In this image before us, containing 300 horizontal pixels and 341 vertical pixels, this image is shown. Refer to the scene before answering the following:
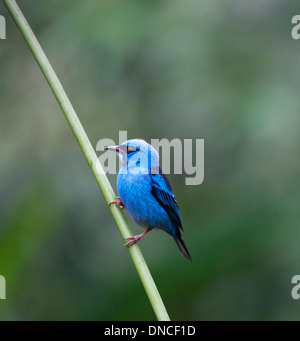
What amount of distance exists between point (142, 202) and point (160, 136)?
1.24 metres

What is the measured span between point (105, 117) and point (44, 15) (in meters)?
1.01

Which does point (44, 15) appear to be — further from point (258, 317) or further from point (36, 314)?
point (258, 317)

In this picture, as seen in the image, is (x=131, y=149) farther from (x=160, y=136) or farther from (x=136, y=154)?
(x=160, y=136)

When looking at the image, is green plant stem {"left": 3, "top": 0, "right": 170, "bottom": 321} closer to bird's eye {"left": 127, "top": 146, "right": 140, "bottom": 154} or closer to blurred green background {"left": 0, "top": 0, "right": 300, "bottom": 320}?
bird's eye {"left": 127, "top": 146, "right": 140, "bottom": 154}

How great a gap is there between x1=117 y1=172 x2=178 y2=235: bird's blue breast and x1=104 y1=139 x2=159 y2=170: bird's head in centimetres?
8

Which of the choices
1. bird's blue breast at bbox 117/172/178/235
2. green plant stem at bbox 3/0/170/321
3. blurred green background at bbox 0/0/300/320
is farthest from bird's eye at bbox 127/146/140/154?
green plant stem at bbox 3/0/170/321

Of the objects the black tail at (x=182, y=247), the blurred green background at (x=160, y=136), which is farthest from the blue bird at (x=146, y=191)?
the blurred green background at (x=160, y=136)

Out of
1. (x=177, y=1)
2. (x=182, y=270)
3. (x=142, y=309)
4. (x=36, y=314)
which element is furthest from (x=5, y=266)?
(x=177, y=1)

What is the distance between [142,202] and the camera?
3.41 meters

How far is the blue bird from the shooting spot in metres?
3.29

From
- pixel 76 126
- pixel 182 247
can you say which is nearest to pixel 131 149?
pixel 182 247

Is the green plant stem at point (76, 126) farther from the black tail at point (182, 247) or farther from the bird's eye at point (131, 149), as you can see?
the black tail at point (182, 247)

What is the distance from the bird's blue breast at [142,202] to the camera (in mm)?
3340

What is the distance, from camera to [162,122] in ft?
15.0
